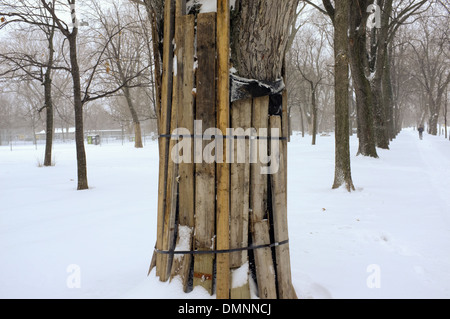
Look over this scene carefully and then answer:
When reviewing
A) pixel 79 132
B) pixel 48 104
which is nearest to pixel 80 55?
pixel 48 104

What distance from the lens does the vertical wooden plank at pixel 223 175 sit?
2123 millimetres

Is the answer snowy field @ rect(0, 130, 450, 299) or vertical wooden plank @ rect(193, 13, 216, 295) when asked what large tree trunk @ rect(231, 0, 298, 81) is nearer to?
vertical wooden plank @ rect(193, 13, 216, 295)

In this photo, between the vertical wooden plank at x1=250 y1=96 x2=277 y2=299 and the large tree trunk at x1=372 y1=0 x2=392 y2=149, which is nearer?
the vertical wooden plank at x1=250 y1=96 x2=277 y2=299

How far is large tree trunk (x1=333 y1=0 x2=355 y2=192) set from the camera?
6875 mm

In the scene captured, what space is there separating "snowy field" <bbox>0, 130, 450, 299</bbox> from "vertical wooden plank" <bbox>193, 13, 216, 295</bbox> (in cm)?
47

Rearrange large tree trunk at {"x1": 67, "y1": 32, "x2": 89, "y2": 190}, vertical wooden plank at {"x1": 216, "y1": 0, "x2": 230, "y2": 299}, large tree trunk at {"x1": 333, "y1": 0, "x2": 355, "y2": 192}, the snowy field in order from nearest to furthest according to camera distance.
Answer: vertical wooden plank at {"x1": 216, "y1": 0, "x2": 230, "y2": 299}, the snowy field, large tree trunk at {"x1": 333, "y1": 0, "x2": 355, "y2": 192}, large tree trunk at {"x1": 67, "y1": 32, "x2": 89, "y2": 190}

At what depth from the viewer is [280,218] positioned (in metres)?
2.32

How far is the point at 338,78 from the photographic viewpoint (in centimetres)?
697

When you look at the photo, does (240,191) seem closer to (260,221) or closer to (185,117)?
(260,221)

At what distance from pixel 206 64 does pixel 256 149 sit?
686mm

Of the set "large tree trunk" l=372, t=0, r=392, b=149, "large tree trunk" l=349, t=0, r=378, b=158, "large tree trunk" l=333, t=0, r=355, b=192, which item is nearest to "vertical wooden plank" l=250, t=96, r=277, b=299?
"large tree trunk" l=333, t=0, r=355, b=192

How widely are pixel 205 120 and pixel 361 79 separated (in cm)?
1194

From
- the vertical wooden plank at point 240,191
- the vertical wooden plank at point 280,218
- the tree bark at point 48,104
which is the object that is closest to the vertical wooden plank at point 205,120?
the vertical wooden plank at point 240,191
